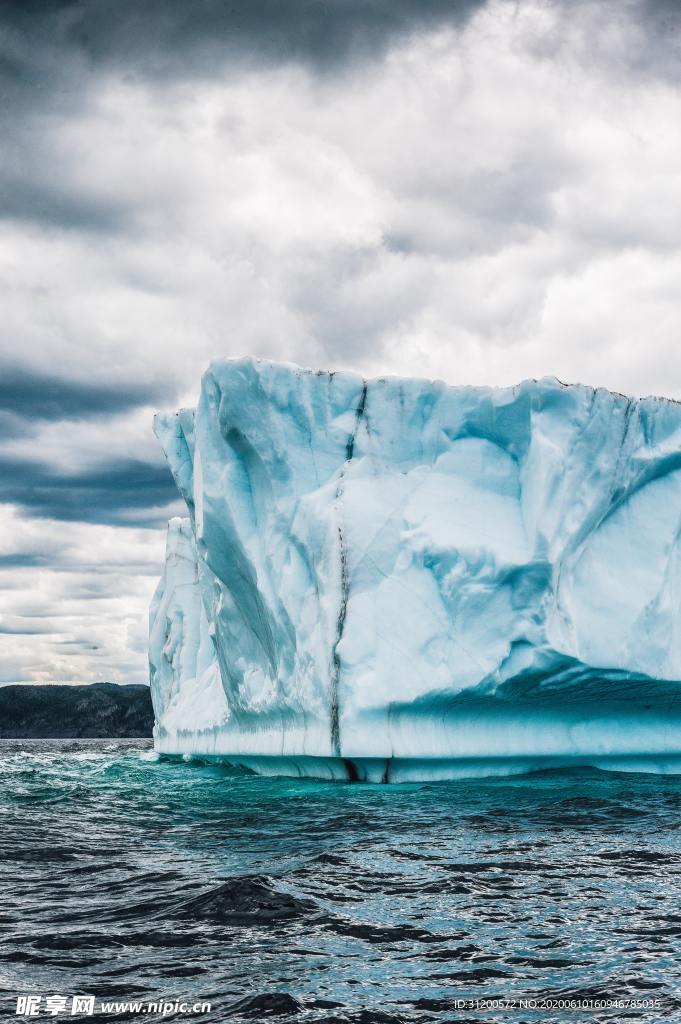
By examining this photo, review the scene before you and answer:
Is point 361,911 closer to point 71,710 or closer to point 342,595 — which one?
point 342,595

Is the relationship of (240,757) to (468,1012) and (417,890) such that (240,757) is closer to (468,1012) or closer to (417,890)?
(417,890)

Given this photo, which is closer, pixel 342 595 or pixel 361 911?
pixel 361 911

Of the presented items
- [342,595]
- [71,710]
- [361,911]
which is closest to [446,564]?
[342,595]

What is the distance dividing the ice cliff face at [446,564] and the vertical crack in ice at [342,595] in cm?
3

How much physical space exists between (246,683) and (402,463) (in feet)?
13.9

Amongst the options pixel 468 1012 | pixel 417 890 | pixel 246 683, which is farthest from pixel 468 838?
pixel 246 683

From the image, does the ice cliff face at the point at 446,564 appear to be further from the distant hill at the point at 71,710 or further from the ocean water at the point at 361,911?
the distant hill at the point at 71,710

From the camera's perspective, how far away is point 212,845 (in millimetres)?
7992

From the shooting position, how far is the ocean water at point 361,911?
4148 mm

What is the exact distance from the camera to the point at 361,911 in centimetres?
556

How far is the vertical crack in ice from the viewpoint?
38.4ft

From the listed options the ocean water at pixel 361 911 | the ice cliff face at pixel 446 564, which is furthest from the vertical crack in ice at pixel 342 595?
the ocean water at pixel 361 911

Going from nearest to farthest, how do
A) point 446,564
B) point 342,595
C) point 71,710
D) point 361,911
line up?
point 361,911 < point 446,564 < point 342,595 < point 71,710

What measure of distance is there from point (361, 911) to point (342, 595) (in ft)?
22.0
